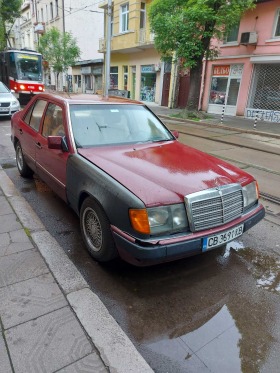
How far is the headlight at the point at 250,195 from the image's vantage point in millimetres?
3063

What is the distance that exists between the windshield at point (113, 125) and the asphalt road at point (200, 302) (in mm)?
1235

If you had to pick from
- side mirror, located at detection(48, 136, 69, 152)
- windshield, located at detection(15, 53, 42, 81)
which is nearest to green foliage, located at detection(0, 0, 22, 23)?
windshield, located at detection(15, 53, 42, 81)

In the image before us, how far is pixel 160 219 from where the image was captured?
8.13 feet

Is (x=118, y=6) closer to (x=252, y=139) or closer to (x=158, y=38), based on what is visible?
(x=158, y=38)

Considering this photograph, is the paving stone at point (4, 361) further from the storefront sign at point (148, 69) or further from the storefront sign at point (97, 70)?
the storefront sign at point (97, 70)

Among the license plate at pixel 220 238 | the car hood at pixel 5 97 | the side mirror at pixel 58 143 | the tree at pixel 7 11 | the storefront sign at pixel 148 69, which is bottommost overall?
the license plate at pixel 220 238

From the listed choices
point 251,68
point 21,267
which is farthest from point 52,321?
point 251,68

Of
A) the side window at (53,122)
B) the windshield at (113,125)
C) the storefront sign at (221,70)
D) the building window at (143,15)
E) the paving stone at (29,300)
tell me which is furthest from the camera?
the building window at (143,15)

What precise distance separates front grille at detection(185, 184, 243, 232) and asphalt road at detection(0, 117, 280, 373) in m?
0.67

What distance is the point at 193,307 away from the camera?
2.62 meters

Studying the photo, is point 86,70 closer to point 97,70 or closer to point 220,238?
point 97,70

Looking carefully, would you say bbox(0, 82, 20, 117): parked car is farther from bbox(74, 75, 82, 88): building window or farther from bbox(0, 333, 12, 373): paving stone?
bbox(74, 75, 82, 88): building window

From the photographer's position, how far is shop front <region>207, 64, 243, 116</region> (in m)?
16.8

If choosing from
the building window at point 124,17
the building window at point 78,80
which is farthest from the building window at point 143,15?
the building window at point 78,80
